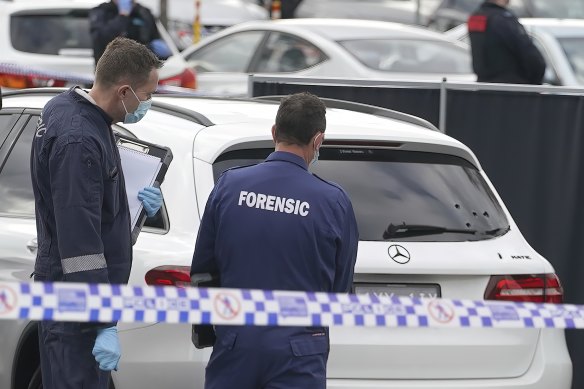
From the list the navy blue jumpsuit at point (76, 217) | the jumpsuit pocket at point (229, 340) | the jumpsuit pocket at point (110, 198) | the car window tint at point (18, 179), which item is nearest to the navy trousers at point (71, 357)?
the navy blue jumpsuit at point (76, 217)

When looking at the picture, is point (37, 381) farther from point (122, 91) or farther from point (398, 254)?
point (398, 254)

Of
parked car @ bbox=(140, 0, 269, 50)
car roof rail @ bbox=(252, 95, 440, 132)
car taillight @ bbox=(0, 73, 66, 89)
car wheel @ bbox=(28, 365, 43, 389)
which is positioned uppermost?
car roof rail @ bbox=(252, 95, 440, 132)

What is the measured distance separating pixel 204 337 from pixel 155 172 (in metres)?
0.82

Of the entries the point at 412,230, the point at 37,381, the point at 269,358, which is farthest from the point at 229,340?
the point at 37,381

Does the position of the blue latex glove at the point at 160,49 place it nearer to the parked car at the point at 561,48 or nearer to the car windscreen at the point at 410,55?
the car windscreen at the point at 410,55

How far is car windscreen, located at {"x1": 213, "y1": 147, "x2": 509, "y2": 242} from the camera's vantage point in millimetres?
5453

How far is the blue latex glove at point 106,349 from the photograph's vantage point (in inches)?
177

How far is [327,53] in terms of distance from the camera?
44.0ft

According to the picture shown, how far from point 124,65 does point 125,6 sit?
28.7 feet

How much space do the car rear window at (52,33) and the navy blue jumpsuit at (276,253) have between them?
9.04m

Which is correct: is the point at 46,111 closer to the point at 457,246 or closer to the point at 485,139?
the point at 457,246

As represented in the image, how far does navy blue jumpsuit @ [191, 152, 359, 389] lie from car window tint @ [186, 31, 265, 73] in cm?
955

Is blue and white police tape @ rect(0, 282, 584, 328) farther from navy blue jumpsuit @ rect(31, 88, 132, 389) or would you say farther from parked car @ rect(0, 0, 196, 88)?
parked car @ rect(0, 0, 196, 88)

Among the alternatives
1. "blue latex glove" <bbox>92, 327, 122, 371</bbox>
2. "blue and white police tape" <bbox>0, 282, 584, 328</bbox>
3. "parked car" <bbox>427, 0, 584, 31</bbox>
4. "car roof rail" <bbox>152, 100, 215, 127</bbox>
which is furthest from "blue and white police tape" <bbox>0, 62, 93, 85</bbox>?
"parked car" <bbox>427, 0, 584, 31</bbox>
